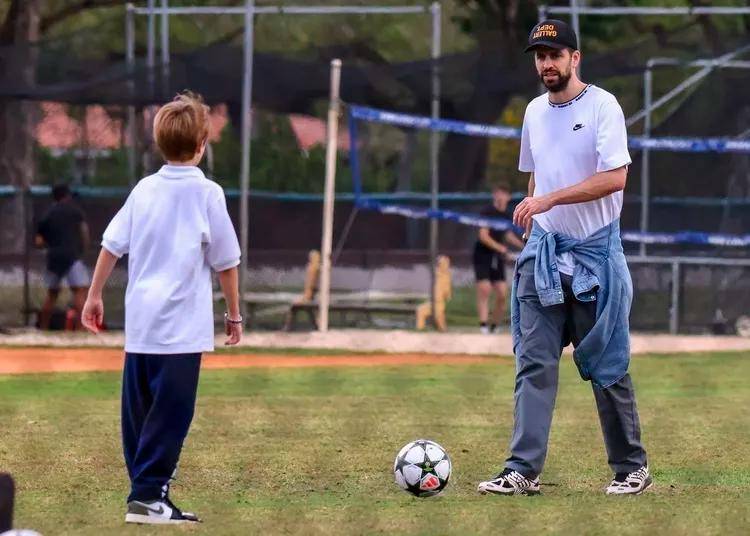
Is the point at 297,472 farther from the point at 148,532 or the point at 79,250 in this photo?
the point at 79,250

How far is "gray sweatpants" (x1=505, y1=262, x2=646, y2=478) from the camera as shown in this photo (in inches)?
266

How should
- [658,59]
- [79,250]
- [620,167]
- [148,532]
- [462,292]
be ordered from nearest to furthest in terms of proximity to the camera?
[148,532] < [620,167] < [79,250] < [658,59] < [462,292]

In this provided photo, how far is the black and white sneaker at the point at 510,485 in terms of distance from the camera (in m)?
6.70

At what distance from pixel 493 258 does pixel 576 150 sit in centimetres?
1253

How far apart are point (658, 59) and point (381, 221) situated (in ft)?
12.6

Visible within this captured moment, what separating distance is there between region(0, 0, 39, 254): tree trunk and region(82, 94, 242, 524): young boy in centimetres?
1214

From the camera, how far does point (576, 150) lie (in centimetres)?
671

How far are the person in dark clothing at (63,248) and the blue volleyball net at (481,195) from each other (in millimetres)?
3134

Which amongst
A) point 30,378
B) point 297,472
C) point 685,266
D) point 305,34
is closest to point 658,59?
point 685,266

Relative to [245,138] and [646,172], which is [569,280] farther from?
[646,172]

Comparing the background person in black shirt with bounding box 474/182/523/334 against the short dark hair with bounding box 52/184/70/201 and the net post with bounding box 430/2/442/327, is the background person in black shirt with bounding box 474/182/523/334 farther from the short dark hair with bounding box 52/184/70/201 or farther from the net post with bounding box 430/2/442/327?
the short dark hair with bounding box 52/184/70/201

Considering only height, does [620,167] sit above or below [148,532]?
above

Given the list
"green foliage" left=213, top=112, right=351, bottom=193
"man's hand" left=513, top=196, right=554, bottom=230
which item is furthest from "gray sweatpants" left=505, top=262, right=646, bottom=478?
"green foliage" left=213, top=112, right=351, bottom=193

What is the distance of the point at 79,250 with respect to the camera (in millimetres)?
17625
